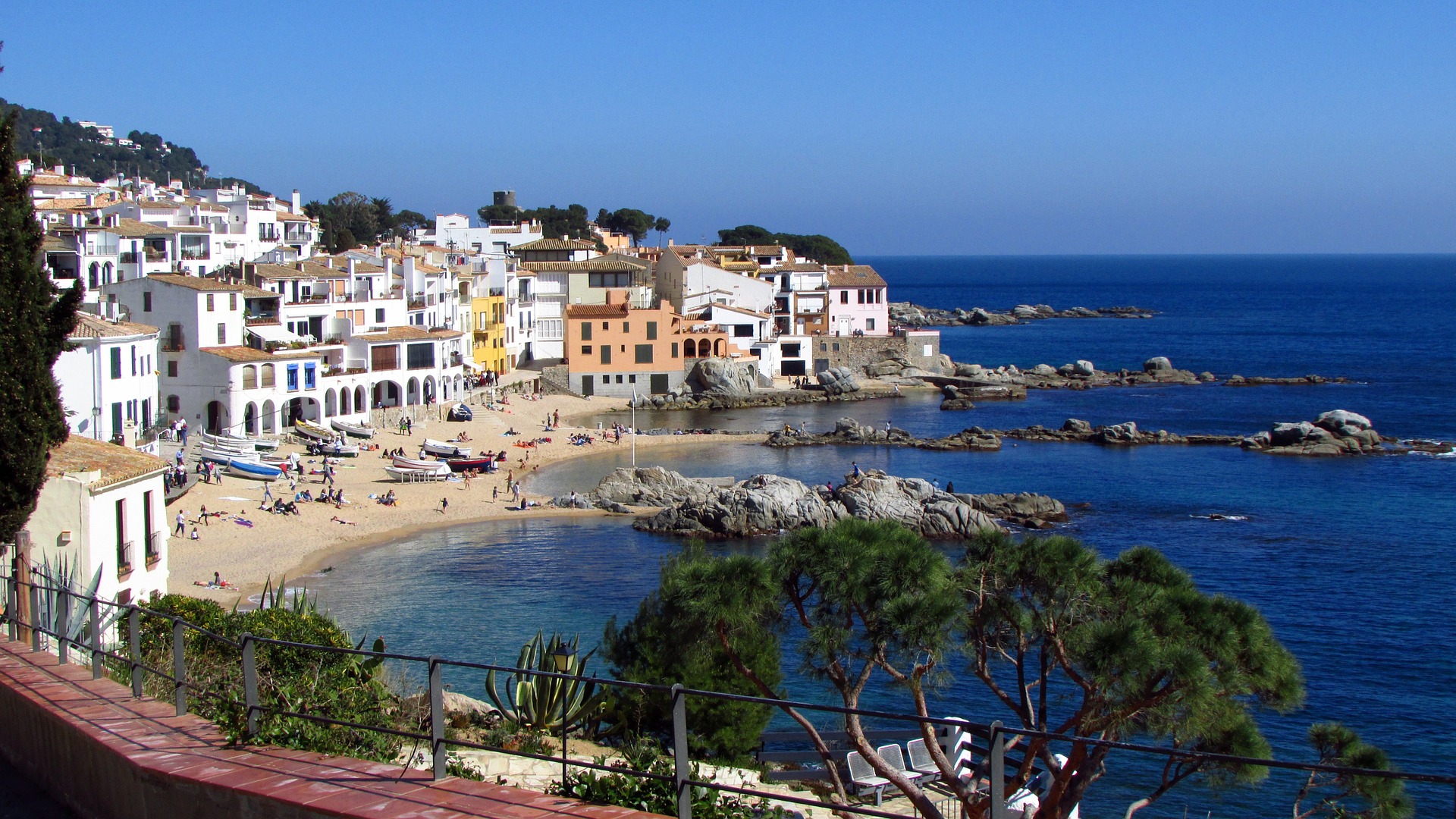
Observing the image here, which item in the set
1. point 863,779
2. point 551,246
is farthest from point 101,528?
point 551,246

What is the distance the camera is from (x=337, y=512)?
3675 cm

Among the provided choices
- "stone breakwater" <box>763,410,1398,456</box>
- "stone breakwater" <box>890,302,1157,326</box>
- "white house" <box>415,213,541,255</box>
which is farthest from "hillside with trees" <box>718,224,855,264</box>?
"stone breakwater" <box>763,410,1398,456</box>

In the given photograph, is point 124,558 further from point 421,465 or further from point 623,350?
point 623,350

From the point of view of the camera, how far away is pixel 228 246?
63.3 metres

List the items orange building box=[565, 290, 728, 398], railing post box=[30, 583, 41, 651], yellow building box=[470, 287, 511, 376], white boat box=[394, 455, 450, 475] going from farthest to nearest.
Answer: orange building box=[565, 290, 728, 398]
yellow building box=[470, 287, 511, 376]
white boat box=[394, 455, 450, 475]
railing post box=[30, 583, 41, 651]

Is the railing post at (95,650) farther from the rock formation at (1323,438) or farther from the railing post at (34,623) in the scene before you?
the rock formation at (1323,438)

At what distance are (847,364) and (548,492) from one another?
4139 cm

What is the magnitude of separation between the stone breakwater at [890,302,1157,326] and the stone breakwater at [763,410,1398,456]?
5900cm

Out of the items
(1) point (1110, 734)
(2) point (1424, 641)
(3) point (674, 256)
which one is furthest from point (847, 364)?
(1) point (1110, 734)

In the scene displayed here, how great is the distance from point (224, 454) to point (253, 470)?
1148 mm

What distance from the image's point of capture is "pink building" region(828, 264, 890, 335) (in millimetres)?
83375

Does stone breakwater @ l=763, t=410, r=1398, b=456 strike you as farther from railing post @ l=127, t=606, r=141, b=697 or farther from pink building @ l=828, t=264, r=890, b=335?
railing post @ l=127, t=606, r=141, b=697

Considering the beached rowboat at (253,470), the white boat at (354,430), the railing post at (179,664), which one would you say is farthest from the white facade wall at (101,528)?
the white boat at (354,430)

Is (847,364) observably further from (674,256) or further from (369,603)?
(369,603)
